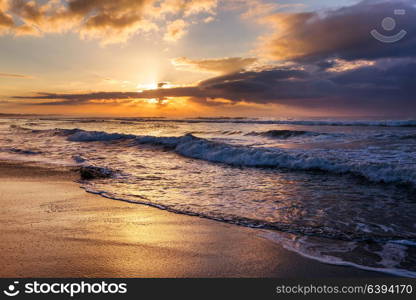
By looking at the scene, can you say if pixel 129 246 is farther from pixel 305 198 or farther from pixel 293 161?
pixel 293 161

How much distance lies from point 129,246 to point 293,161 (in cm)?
821

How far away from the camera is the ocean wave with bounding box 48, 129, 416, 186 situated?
7.94 meters

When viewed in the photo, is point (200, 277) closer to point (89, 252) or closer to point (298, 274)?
point (298, 274)

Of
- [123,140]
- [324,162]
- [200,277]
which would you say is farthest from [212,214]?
[123,140]

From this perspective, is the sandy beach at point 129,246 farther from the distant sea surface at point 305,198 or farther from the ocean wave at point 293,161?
the ocean wave at point 293,161

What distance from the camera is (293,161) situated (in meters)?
10.6

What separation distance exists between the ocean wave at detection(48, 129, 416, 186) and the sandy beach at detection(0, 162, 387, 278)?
5.82m

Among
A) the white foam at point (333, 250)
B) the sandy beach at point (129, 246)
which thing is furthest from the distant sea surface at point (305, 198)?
the sandy beach at point (129, 246)

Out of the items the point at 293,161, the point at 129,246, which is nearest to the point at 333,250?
the point at 129,246

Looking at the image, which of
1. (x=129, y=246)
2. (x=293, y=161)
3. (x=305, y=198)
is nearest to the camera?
(x=129, y=246)

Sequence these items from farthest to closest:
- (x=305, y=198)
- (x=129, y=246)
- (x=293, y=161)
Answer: (x=293, y=161), (x=305, y=198), (x=129, y=246)

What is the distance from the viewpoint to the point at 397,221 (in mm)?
4641

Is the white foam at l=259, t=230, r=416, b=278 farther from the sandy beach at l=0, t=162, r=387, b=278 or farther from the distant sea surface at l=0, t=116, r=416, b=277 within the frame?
the sandy beach at l=0, t=162, r=387, b=278

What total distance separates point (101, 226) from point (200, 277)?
206 centimetres
